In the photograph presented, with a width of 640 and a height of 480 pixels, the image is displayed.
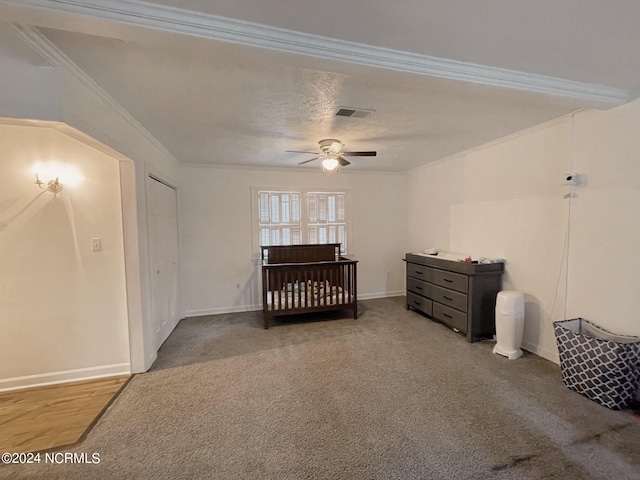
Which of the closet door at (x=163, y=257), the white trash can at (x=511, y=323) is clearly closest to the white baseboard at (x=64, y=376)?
the closet door at (x=163, y=257)

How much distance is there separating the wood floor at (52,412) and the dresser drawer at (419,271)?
3.75 metres

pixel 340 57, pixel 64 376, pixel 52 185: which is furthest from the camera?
pixel 64 376

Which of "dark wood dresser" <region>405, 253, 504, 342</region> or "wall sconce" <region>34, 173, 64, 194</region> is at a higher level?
"wall sconce" <region>34, 173, 64, 194</region>

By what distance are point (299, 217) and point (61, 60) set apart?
11.8ft

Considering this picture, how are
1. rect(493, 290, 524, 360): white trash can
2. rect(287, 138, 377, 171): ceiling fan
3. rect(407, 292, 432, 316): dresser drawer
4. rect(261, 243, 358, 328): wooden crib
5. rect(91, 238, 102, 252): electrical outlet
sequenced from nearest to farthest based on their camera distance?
rect(91, 238, 102, 252): electrical outlet → rect(493, 290, 524, 360): white trash can → rect(287, 138, 377, 171): ceiling fan → rect(261, 243, 358, 328): wooden crib → rect(407, 292, 432, 316): dresser drawer

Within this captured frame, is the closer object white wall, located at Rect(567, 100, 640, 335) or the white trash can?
white wall, located at Rect(567, 100, 640, 335)

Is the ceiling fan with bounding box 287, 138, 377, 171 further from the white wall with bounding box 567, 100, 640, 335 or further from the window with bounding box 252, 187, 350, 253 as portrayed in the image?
the white wall with bounding box 567, 100, 640, 335

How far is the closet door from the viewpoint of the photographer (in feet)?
10.2

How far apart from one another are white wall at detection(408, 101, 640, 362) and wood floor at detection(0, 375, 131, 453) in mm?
4119

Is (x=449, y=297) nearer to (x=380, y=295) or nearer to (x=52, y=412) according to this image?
(x=380, y=295)

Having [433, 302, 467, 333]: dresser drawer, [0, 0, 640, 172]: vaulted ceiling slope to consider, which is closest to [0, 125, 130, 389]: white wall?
[0, 0, 640, 172]: vaulted ceiling slope

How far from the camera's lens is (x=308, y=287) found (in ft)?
13.6

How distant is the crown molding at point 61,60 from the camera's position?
142cm

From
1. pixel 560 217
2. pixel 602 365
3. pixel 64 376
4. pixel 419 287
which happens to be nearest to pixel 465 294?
pixel 419 287
